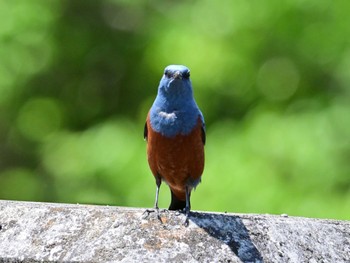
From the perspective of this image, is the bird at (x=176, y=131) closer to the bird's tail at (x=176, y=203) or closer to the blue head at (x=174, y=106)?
the blue head at (x=174, y=106)

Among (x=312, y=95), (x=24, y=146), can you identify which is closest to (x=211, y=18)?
(x=312, y=95)

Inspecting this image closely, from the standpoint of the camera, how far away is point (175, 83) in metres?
4.45

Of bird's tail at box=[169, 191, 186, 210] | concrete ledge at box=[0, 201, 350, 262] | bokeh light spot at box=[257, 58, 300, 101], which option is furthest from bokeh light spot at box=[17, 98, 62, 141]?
concrete ledge at box=[0, 201, 350, 262]

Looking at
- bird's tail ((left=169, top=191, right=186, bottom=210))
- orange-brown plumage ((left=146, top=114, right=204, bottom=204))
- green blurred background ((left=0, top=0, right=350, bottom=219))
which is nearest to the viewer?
orange-brown plumage ((left=146, top=114, right=204, bottom=204))

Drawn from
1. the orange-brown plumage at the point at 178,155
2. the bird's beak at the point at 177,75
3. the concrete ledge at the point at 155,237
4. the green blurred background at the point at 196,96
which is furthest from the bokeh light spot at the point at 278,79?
the concrete ledge at the point at 155,237

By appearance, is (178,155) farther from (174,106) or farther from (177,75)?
(177,75)

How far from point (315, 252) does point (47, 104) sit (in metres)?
Answer: 6.28

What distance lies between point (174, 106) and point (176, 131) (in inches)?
5.7

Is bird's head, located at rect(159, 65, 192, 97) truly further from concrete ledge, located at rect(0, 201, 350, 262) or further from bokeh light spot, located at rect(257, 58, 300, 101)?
bokeh light spot, located at rect(257, 58, 300, 101)

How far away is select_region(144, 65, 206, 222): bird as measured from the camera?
14.8 ft

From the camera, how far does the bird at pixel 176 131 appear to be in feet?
14.8

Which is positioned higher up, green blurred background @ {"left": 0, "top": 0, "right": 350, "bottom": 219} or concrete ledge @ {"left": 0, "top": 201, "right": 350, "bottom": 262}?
green blurred background @ {"left": 0, "top": 0, "right": 350, "bottom": 219}

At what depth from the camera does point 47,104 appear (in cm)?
893

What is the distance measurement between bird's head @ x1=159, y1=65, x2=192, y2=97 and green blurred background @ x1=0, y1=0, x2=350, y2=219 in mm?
2102
